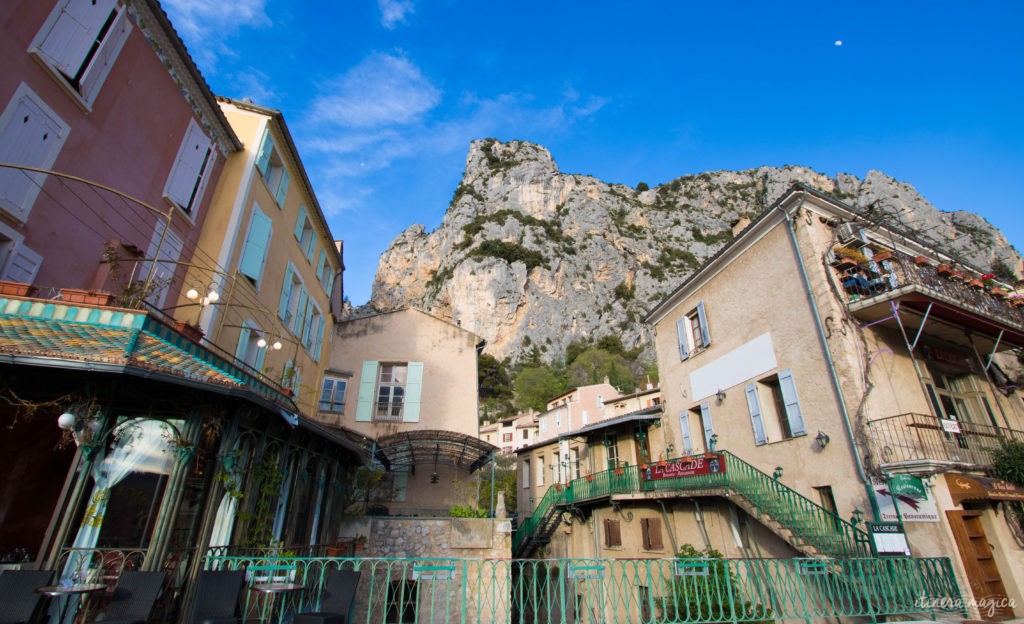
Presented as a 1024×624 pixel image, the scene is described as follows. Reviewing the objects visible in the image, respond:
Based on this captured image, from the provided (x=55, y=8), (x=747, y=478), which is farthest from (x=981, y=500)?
(x=55, y=8)

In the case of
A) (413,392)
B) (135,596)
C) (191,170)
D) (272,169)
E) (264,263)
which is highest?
(272,169)

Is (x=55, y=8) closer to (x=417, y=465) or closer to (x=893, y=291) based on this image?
(x=417, y=465)

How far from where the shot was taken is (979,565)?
766cm

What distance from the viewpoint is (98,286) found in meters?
7.76

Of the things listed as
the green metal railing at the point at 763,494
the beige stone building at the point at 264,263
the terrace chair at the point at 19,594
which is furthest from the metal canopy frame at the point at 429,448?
the terrace chair at the point at 19,594

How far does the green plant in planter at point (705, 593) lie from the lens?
18.0 ft

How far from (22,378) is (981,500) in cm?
1466

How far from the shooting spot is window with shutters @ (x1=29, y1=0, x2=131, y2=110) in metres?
6.94

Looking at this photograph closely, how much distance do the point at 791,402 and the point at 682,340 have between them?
4752mm

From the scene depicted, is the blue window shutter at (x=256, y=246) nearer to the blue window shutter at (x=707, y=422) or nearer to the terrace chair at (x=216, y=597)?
the terrace chair at (x=216, y=597)

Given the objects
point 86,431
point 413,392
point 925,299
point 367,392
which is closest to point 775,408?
point 925,299

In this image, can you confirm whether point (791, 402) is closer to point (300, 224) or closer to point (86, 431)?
point (86, 431)

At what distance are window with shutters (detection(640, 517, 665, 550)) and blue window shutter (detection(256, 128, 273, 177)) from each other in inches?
574

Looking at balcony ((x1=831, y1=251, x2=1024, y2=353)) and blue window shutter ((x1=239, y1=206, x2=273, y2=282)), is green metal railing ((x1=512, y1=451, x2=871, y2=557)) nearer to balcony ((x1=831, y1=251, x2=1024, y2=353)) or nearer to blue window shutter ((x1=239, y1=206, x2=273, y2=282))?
balcony ((x1=831, y1=251, x2=1024, y2=353))
